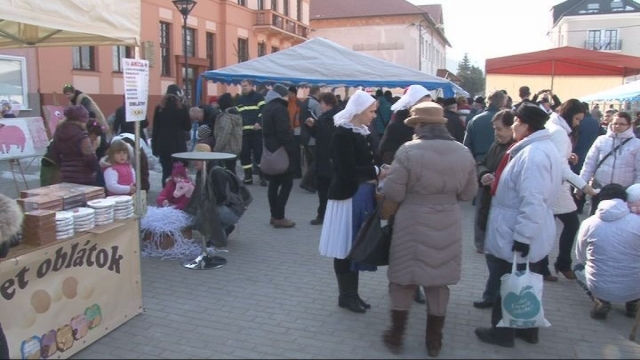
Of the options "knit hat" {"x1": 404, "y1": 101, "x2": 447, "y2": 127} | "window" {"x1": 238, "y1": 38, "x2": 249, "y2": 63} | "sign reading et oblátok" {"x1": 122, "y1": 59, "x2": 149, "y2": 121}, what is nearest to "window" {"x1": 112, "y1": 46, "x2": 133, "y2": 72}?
"window" {"x1": 238, "y1": 38, "x2": 249, "y2": 63}

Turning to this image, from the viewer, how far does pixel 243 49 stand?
91.6 ft

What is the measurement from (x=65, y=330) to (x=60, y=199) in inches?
34.3

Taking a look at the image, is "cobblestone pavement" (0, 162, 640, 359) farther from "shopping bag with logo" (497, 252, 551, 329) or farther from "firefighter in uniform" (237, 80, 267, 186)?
"firefighter in uniform" (237, 80, 267, 186)

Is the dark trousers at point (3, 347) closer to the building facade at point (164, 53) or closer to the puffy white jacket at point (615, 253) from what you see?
the puffy white jacket at point (615, 253)

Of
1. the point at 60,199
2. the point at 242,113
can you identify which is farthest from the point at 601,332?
the point at 242,113

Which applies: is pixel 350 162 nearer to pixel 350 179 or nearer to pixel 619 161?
pixel 350 179

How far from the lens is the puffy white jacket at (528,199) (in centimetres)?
350

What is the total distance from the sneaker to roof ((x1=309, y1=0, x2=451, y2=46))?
41.9m

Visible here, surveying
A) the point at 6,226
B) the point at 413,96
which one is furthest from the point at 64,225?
the point at 413,96

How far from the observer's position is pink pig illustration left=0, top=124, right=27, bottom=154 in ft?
25.5

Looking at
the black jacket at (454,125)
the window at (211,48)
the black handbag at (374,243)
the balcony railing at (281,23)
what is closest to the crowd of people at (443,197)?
the black handbag at (374,243)

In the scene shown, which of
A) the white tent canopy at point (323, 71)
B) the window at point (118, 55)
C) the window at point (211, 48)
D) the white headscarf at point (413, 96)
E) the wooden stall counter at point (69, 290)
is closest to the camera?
the wooden stall counter at point (69, 290)

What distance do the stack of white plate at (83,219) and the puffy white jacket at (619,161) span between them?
Answer: 504 cm

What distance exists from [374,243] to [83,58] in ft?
54.8
